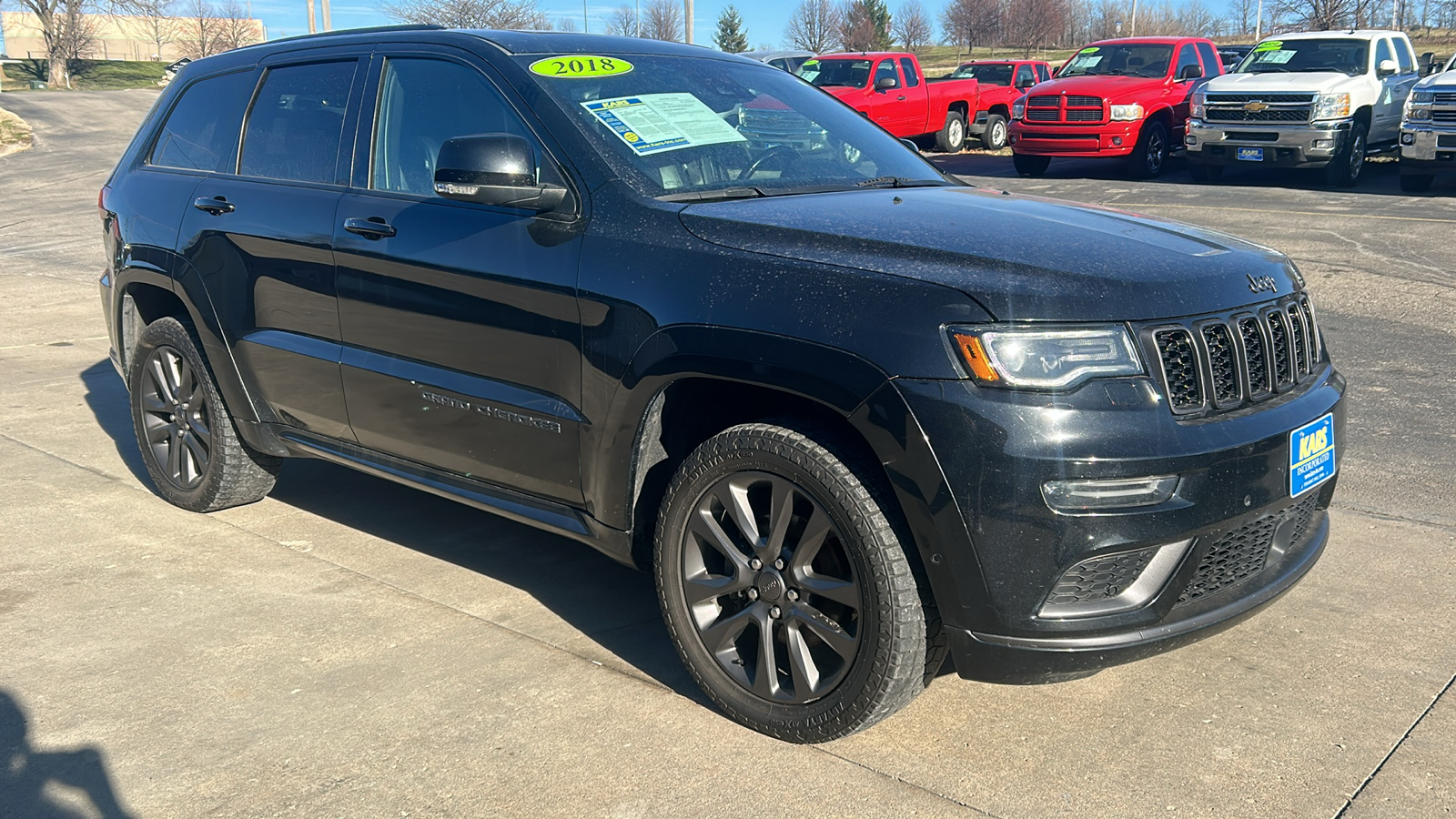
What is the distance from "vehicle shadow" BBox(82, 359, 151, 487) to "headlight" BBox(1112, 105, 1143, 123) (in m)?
13.4

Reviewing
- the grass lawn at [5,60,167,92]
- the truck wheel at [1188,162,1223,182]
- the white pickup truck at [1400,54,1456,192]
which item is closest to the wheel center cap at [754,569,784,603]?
the white pickup truck at [1400,54,1456,192]

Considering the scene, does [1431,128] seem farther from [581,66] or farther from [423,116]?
[423,116]

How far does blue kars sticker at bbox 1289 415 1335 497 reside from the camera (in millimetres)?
3014

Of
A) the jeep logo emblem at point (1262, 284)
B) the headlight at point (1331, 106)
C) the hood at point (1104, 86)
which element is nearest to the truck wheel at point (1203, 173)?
the hood at point (1104, 86)

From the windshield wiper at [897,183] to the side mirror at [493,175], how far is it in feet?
3.42

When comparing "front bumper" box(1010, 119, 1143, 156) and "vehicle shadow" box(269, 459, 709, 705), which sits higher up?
"front bumper" box(1010, 119, 1143, 156)

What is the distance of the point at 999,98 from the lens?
955 inches

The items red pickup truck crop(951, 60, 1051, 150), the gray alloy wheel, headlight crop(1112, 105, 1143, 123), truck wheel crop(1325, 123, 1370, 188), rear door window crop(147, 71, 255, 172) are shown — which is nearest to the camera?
the gray alloy wheel

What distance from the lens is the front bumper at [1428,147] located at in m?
13.8

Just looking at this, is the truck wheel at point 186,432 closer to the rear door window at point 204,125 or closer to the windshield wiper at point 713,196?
the rear door window at point 204,125

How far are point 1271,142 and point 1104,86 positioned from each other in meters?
2.76

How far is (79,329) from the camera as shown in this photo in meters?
9.45

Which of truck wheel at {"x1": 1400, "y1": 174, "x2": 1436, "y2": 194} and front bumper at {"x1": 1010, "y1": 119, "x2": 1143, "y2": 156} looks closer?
truck wheel at {"x1": 1400, "y1": 174, "x2": 1436, "y2": 194}

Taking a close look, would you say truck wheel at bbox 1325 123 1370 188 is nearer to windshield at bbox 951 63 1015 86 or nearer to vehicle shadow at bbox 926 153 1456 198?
vehicle shadow at bbox 926 153 1456 198
